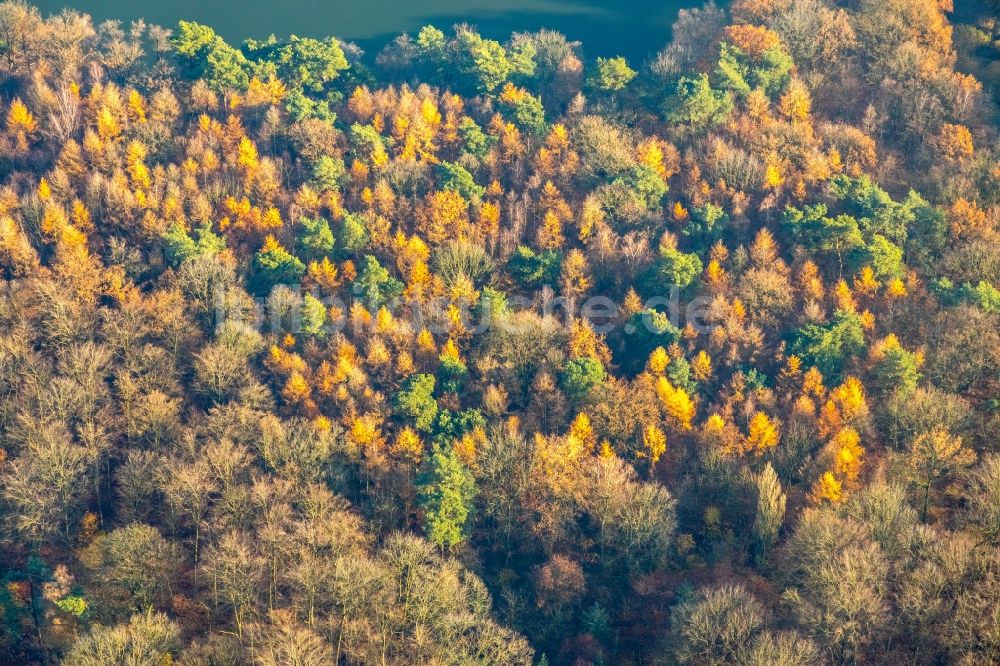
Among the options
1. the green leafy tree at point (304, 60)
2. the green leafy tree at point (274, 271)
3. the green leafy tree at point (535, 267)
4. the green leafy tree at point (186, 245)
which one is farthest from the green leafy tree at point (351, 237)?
the green leafy tree at point (304, 60)

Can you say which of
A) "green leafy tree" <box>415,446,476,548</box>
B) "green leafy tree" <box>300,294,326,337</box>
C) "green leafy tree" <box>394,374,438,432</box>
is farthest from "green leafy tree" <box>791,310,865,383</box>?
"green leafy tree" <box>300,294,326,337</box>

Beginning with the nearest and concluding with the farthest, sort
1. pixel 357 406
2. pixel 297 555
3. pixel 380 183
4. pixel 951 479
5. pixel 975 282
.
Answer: pixel 297 555
pixel 951 479
pixel 357 406
pixel 975 282
pixel 380 183

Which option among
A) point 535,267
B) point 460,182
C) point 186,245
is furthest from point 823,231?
point 186,245

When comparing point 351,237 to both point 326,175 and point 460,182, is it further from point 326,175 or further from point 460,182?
point 460,182

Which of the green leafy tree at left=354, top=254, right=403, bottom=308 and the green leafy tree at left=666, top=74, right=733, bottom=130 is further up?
the green leafy tree at left=666, top=74, right=733, bottom=130

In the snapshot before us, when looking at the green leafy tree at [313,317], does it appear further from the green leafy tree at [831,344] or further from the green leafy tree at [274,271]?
the green leafy tree at [831,344]

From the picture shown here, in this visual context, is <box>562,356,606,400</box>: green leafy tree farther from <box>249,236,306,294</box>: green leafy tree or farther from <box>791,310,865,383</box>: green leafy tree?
<box>249,236,306,294</box>: green leafy tree

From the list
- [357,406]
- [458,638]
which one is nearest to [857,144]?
[357,406]

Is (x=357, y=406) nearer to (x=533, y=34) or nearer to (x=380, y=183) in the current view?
(x=380, y=183)
